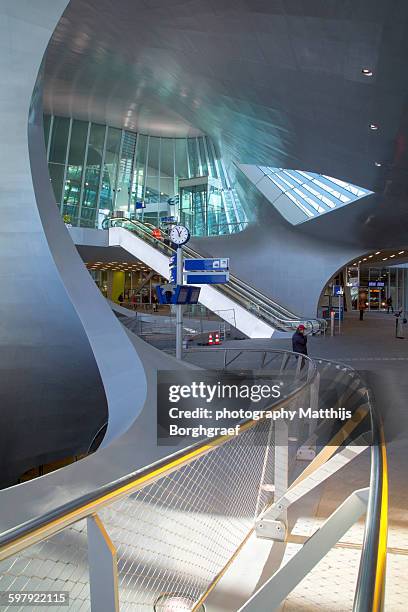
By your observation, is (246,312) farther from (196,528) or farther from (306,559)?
(306,559)

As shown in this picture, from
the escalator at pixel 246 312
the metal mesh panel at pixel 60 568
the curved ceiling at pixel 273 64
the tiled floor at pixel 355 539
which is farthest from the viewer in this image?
the escalator at pixel 246 312

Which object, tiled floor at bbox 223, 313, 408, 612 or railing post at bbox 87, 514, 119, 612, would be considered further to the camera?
tiled floor at bbox 223, 313, 408, 612

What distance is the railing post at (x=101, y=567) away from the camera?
2025mm

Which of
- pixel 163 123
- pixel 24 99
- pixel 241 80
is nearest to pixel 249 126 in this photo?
pixel 241 80

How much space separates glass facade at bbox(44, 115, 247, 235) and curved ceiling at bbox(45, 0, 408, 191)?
1594cm

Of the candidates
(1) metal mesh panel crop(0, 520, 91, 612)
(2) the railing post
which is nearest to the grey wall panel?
(1) metal mesh panel crop(0, 520, 91, 612)

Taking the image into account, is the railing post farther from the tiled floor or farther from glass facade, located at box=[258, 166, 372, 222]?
glass facade, located at box=[258, 166, 372, 222]

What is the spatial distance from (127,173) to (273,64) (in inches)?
1242

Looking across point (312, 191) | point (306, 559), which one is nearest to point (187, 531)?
point (306, 559)

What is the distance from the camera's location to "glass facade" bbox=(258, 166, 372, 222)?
2742 centimetres

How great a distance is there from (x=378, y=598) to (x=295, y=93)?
42.9ft

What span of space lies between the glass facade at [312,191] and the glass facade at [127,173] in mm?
6348

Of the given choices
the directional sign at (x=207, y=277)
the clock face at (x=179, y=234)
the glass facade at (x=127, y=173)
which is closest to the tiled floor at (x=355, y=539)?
the directional sign at (x=207, y=277)

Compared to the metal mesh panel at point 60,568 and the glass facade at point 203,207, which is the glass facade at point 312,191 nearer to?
the glass facade at point 203,207
